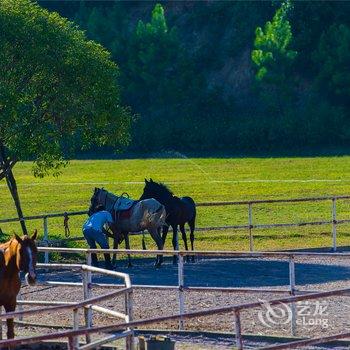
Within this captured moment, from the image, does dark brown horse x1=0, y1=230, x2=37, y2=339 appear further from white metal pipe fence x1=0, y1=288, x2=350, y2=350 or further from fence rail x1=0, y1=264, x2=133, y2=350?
white metal pipe fence x1=0, y1=288, x2=350, y2=350

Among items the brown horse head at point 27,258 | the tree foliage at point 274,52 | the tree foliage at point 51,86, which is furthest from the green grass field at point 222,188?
the brown horse head at point 27,258

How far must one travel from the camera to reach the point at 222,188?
4616 cm

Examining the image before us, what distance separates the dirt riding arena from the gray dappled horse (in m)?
0.83

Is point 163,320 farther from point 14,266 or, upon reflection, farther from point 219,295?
point 219,295

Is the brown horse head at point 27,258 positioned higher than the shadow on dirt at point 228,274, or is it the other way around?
the brown horse head at point 27,258

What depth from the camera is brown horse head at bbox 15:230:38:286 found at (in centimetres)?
1548

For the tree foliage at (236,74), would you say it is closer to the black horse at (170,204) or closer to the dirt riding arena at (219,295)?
the black horse at (170,204)

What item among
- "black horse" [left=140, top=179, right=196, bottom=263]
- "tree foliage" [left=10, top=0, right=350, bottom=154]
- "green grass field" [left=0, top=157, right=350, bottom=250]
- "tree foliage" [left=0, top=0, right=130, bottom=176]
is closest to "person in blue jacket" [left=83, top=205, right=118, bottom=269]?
"black horse" [left=140, top=179, right=196, bottom=263]

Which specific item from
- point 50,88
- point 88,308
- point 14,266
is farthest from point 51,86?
point 88,308

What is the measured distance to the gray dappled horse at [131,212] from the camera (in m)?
25.8

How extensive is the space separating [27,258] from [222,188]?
30.8 meters

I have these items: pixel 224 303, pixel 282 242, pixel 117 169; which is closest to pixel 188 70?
pixel 117 169

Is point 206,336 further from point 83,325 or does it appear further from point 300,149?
point 300,149

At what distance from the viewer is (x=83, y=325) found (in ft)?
56.9
